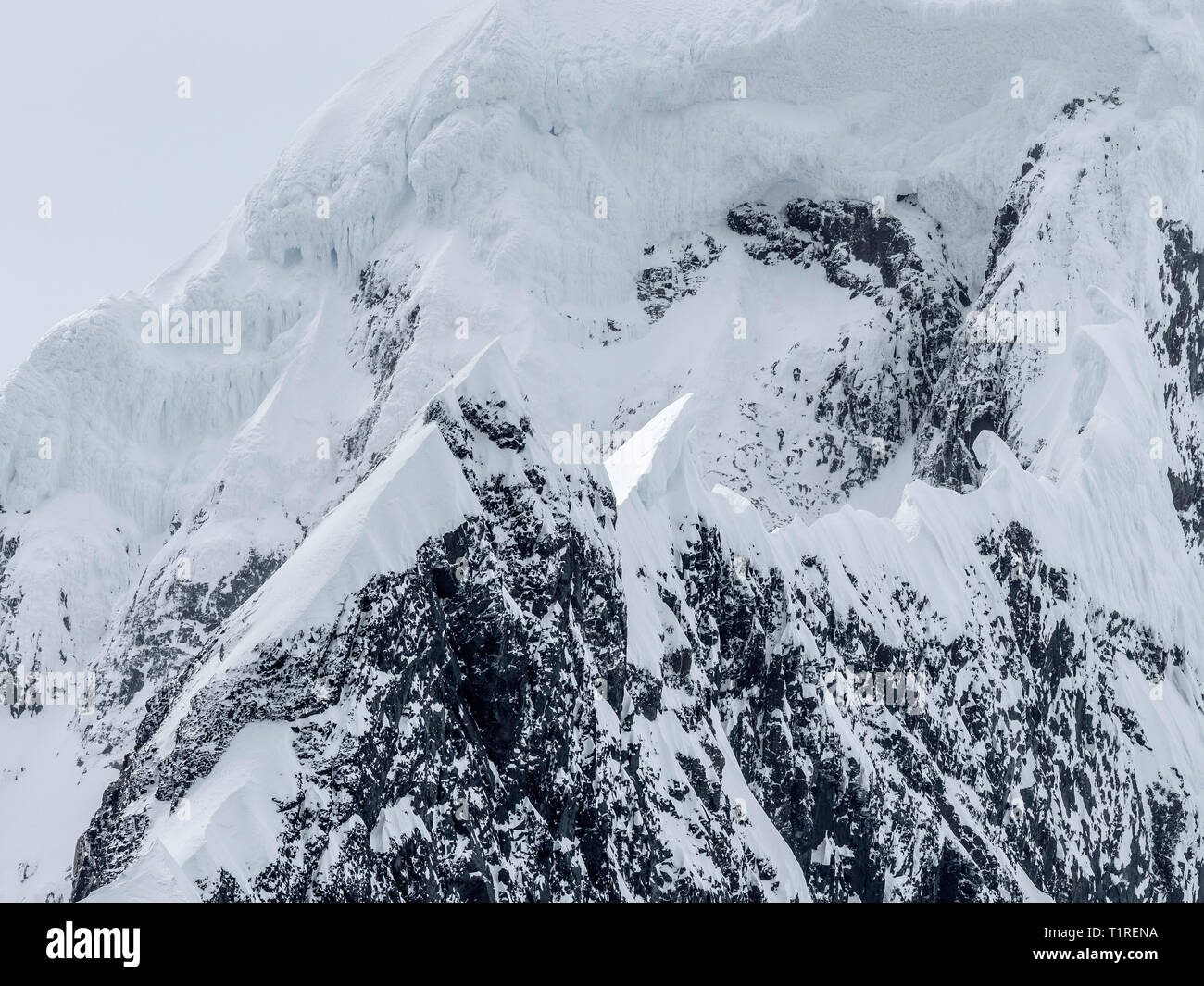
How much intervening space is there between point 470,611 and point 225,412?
89211mm

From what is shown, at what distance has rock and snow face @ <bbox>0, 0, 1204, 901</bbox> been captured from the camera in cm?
5031

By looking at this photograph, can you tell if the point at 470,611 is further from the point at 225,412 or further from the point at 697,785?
the point at 225,412

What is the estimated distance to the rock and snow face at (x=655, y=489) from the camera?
50312 millimetres

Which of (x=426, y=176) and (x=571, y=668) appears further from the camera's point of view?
(x=426, y=176)

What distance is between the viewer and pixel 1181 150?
408ft

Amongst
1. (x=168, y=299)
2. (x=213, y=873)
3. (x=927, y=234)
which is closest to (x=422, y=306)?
(x=168, y=299)

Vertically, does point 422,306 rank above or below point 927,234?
above

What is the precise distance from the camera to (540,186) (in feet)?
445

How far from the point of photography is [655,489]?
248 ft

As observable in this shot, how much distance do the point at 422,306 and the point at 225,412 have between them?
77.1 ft
